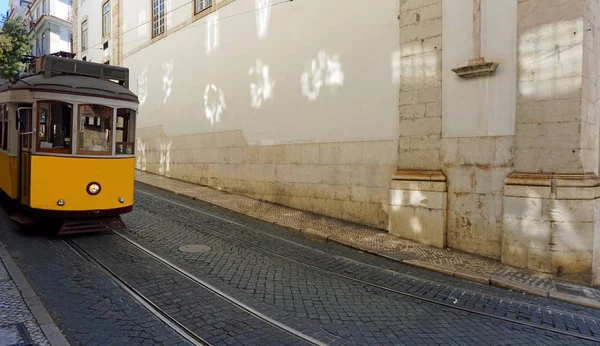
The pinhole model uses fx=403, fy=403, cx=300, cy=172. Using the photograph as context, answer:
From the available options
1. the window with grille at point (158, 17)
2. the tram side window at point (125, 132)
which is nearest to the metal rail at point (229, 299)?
the tram side window at point (125, 132)

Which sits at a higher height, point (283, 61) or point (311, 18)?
point (311, 18)

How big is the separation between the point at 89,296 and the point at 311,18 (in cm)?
864

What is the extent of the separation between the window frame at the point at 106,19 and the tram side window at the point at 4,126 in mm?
18836

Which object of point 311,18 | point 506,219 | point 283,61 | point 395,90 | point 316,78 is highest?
point 311,18

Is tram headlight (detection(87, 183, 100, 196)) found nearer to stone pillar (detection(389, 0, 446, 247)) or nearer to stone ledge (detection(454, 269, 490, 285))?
stone pillar (detection(389, 0, 446, 247))

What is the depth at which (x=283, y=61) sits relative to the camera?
11.6 metres

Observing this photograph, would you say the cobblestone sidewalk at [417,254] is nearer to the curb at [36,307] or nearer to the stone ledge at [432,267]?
the stone ledge at [432,267]

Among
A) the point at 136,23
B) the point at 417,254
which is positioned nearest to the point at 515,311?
the point at 417,254

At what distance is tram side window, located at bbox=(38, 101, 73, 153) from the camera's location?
6797 millimetres

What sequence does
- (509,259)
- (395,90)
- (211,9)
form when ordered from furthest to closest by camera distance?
(211,9) → (395,90) → (509,259)

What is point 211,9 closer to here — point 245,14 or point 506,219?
point 245,14

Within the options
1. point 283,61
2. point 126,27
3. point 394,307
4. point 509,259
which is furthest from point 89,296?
point 126,27

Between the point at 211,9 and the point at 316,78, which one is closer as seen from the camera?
the point at 316,78

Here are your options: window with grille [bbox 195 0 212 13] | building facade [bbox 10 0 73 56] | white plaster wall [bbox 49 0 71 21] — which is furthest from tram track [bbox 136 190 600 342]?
white plaster wall [bbox 49 0 71 21]
